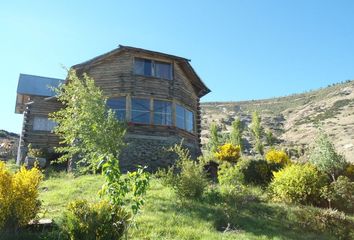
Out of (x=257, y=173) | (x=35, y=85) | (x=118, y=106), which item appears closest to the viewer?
(x=257, y=173)

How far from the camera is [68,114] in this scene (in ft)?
67.4

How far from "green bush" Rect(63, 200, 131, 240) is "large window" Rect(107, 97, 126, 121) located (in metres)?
15.7

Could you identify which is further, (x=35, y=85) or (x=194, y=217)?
(x=35, y=85)

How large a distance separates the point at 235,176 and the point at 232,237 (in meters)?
6.00

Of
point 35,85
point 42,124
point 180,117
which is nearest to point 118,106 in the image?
point 180,117

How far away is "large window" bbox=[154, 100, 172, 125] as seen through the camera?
85.8 feet

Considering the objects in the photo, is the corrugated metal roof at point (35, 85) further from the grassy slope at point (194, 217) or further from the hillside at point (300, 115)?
the hillside at point (300, 115)

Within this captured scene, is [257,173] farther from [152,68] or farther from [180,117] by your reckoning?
[152,68]

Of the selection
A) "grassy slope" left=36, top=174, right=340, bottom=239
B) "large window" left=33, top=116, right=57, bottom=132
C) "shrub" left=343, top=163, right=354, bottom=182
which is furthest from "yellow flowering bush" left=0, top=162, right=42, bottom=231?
"shrub" left=343, top=163, right=354, bottom=182

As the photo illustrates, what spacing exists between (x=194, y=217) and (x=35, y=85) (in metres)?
27.8

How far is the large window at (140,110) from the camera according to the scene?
25.6 meters

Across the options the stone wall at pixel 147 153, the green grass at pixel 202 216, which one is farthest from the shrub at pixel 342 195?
the stone wall at pixel 147 153

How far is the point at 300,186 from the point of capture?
17.7 meters

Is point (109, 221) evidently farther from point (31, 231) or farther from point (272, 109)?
point (272, 109)
